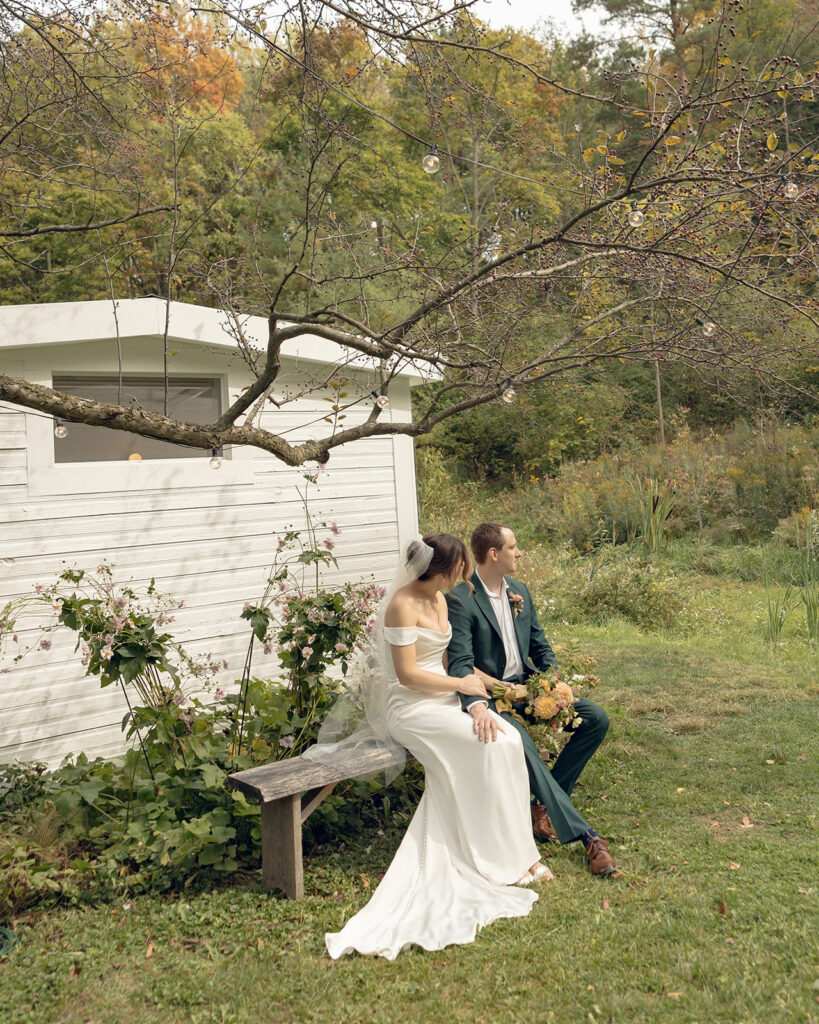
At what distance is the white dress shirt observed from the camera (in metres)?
4.64

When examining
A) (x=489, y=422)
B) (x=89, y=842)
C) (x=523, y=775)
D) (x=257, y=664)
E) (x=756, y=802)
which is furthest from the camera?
(x=489, y=422)

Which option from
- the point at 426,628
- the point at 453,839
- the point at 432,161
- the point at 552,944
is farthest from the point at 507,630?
the point at 432,161

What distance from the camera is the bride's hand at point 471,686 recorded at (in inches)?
167

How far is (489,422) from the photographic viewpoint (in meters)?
21.2

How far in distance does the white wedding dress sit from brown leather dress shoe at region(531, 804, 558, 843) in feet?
1.53

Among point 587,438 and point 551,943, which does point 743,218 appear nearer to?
point 551,943

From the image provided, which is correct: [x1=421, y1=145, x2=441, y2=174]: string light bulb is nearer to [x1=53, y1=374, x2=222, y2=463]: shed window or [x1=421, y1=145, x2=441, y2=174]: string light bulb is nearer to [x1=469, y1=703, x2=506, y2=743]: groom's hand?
[x1=469, y1=703, x2=506, y2=743]: groom's hand

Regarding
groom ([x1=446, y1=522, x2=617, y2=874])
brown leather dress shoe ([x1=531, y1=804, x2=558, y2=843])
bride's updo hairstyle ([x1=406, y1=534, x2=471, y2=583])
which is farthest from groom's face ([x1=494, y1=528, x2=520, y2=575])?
brown leather dress shoe ([x1=531, y1=804, x2=558, y2=843])

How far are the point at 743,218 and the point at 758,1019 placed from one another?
342 cm


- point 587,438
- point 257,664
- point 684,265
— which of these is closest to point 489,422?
point 587,438

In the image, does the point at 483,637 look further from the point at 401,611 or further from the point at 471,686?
the point at 401,611

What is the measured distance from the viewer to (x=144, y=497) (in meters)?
6.27

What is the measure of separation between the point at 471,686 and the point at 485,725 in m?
0.28

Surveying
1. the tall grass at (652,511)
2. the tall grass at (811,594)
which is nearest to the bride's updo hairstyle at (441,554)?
the tall grass at (811,594)
